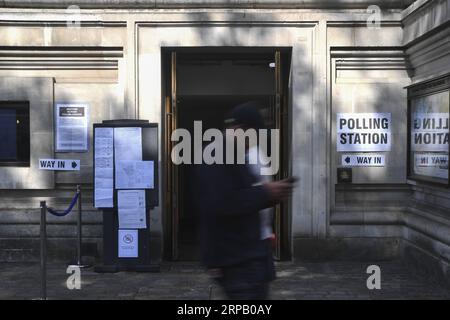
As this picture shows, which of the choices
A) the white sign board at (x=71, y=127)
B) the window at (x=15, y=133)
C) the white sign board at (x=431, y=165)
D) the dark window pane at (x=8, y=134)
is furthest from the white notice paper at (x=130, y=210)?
the white sign board at (x=431, y=165)

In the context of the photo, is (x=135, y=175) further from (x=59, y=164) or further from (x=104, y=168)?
(x=59, y=164)

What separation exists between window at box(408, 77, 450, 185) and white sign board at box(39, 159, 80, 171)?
16.5 feet

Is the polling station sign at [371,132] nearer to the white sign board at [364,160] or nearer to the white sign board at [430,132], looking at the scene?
the white sign board at [364,160]

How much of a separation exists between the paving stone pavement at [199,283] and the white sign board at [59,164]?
145 centimetres

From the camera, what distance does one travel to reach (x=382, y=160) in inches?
334

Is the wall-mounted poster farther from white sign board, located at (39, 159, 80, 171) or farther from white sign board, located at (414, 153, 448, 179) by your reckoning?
white sign board, located at (39, 159, 80, 171)

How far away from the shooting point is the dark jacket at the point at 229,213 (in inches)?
136

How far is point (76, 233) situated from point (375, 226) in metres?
4.53

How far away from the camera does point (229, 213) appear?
3.46 meters

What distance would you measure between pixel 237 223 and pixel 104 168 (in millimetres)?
4561

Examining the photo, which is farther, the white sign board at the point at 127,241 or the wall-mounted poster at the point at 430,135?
the white sign board at the point at 127,241

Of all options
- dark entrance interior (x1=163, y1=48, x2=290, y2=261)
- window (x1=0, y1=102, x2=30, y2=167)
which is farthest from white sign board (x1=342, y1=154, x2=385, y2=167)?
window (x1=0, y1=102, x2=30, y2=167)
